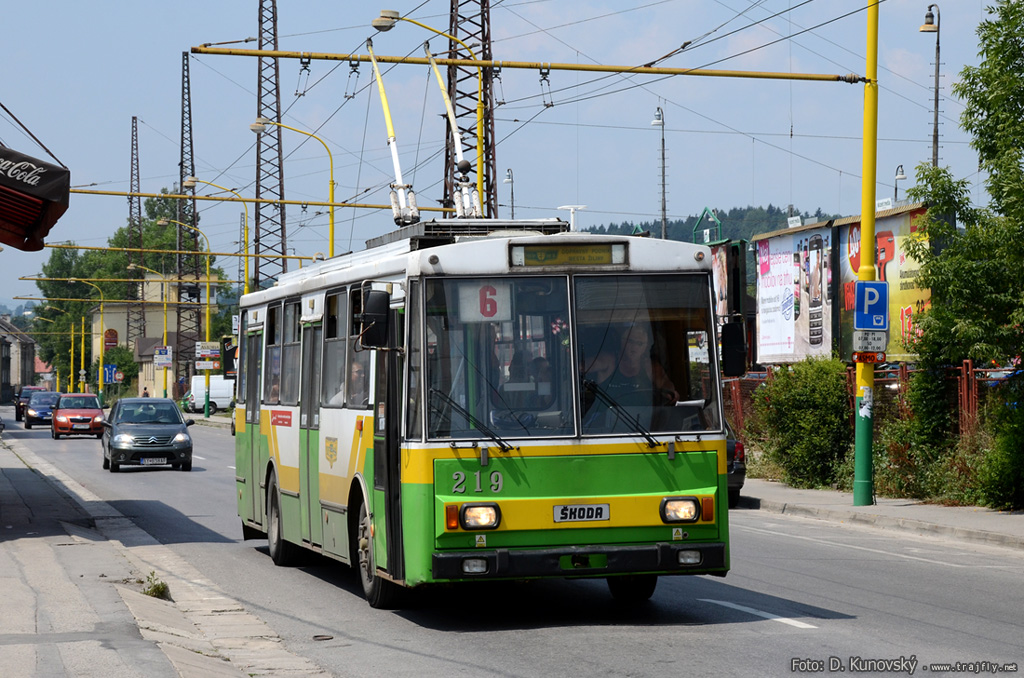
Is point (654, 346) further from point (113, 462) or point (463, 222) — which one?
point (113, 462)

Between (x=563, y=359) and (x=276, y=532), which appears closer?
(x=563, y=359)

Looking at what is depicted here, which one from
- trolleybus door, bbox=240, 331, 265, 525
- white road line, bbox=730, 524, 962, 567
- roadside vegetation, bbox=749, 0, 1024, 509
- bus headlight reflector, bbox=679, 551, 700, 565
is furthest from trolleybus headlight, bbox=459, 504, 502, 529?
roadside vegetation, bbox=749, 0, 1024, 509

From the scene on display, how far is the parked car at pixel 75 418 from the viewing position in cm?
5162

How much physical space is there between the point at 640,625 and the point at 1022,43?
454 inches

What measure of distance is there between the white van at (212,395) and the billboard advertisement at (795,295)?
53.8m

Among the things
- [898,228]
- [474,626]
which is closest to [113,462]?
[898,228]

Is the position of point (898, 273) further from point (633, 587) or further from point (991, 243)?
point (633, 587)

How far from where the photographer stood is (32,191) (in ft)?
47.5

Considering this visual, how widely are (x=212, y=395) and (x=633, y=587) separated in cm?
7840

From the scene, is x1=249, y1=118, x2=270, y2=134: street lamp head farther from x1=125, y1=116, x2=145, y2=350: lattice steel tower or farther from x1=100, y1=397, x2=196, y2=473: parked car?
x1=125, y1=116, x2=145, y2=350: lattice steel tower

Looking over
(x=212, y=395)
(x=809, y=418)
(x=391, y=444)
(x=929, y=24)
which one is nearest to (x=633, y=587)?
(x=391, y=444)

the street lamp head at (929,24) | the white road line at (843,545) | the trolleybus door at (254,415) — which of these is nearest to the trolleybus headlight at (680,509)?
the white road line at (843,545)

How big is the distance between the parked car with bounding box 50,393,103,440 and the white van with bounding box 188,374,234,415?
32.9m

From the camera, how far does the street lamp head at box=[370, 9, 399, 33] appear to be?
22406mm
